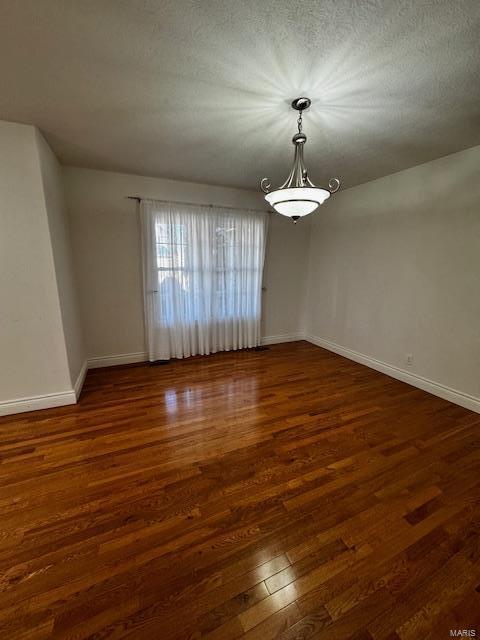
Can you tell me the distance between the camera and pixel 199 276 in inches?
140

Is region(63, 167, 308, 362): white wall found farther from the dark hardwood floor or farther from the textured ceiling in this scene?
the dark hardwood floor

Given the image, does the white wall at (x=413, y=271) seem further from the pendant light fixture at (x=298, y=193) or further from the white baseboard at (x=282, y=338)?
the pendant light fixture at (x=298, y=193)

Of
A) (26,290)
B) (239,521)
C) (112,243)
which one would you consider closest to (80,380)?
(26,290)

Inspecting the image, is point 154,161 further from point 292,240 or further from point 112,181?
point 292,240

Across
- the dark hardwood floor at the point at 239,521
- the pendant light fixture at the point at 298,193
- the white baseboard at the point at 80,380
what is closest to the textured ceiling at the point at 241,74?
the pendant light fixture at the point at 298,193

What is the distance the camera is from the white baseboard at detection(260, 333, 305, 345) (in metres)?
4.38

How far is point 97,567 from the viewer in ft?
3.87

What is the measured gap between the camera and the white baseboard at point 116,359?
3381 mm

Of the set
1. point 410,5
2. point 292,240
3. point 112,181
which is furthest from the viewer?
point 292,240

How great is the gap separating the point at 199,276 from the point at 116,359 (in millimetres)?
1589

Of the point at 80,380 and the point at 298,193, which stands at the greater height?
the point at 298,193

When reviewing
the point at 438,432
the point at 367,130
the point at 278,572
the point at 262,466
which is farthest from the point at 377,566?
the point at 367,130

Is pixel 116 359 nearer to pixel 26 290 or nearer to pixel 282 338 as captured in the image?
pixel 26 290

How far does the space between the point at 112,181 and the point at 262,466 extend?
Answer: 11.3ft
